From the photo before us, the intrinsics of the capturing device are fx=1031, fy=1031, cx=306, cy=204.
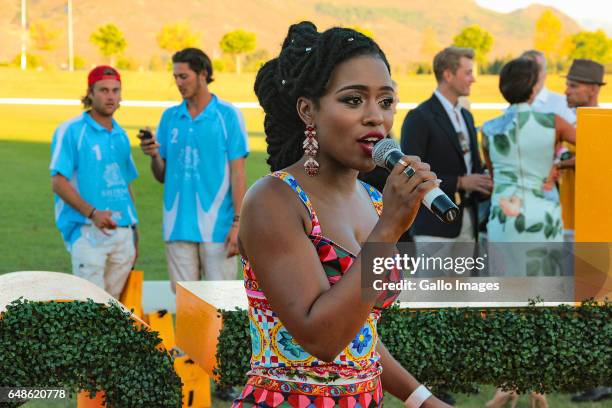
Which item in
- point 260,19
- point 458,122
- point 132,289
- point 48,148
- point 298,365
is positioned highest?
point 298,365

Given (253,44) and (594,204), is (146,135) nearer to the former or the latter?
(594,204)

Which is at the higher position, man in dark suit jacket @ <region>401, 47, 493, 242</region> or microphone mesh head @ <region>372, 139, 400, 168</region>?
microphone mesh head @ <region>372, 139, 400, 168</region>

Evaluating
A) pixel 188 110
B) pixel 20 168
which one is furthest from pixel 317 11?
pixel 188 110

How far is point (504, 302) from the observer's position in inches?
213

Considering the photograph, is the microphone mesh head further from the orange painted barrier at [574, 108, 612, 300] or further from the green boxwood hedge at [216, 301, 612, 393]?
the orange painted barrier at [574, 108, 612, 300]

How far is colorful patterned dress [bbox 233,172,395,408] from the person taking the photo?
8.05 ft

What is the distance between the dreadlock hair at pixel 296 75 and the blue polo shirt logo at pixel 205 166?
4.66 metres

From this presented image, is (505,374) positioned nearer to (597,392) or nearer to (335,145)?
A: (597,392)

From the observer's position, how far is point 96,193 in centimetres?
732

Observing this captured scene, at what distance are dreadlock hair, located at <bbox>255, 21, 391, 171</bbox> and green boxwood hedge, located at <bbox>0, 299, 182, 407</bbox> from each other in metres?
2.31

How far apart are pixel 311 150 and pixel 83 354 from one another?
2617 millimetres

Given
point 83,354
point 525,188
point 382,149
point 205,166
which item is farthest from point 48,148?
point 382,149

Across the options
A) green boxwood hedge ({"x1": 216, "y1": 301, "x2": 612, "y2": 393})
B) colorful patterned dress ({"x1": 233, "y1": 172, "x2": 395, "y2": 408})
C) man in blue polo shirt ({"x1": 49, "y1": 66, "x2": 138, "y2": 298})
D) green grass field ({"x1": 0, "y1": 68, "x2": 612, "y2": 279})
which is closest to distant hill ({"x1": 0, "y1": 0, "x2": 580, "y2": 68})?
green grass field ({"x1": 0, "y1": 68, "x2": 612, "y2": 279})

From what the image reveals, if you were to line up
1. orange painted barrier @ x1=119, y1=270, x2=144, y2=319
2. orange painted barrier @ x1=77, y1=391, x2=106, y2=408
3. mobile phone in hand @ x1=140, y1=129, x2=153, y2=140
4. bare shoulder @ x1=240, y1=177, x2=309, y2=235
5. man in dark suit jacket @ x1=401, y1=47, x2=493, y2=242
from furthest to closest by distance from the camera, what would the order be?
orange painted barrier @ x1=119, y1=270, x2=144, y2=319, mobile phone in hand @ x1=140, y1=129, x2=153, y2=140, man in dark suit jacket @ x1=401, y1=47, x2=493, y2=242, orange painted barrier @ x1=77, y1=391, x2=106, y2=408, bare shoulder @ x1=240, y1=177, x2=309, y2=235
